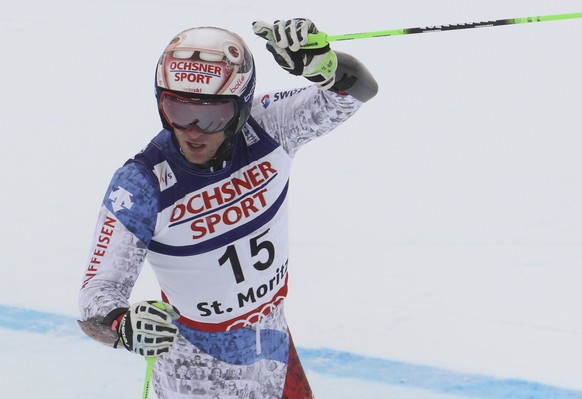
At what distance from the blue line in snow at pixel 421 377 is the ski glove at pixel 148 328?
2202 mm

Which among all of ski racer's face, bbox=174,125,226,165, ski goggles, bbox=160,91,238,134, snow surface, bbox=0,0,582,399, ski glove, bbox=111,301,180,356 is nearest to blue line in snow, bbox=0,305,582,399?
snow surface, bbox=0,0,582,399

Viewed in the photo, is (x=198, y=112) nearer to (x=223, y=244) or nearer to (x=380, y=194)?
(x=223, y=244)

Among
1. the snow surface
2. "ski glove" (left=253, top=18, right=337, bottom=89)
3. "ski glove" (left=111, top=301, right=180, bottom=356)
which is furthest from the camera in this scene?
the snow surface

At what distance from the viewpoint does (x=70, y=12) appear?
29.7ft

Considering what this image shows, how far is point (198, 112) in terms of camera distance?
10.7 feet

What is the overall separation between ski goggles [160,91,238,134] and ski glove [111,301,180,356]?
0.60m

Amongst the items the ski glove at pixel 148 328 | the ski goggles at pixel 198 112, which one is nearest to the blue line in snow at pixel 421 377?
the ski goggles at pixel 198 112

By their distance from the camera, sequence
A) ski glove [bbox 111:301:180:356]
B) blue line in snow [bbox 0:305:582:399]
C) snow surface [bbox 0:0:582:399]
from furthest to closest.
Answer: snow surface [bbox 0:0:582:399] → blue line in snow [bbox 0:305:582:399] → ski glove [bbox 111:301:180:356]

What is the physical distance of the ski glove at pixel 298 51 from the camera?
3227 millimetres

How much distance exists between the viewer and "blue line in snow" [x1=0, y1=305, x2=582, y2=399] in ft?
15.8

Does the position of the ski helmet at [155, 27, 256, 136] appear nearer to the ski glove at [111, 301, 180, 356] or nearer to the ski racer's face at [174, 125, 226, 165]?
the ski racer's face at [174, 125, 226, 165]

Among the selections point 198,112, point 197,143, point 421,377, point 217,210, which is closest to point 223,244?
point 217,210

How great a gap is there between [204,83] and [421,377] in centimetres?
224

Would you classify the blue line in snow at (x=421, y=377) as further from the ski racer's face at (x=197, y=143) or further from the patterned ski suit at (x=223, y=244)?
the ski racer's face at (x=197, y=143)
